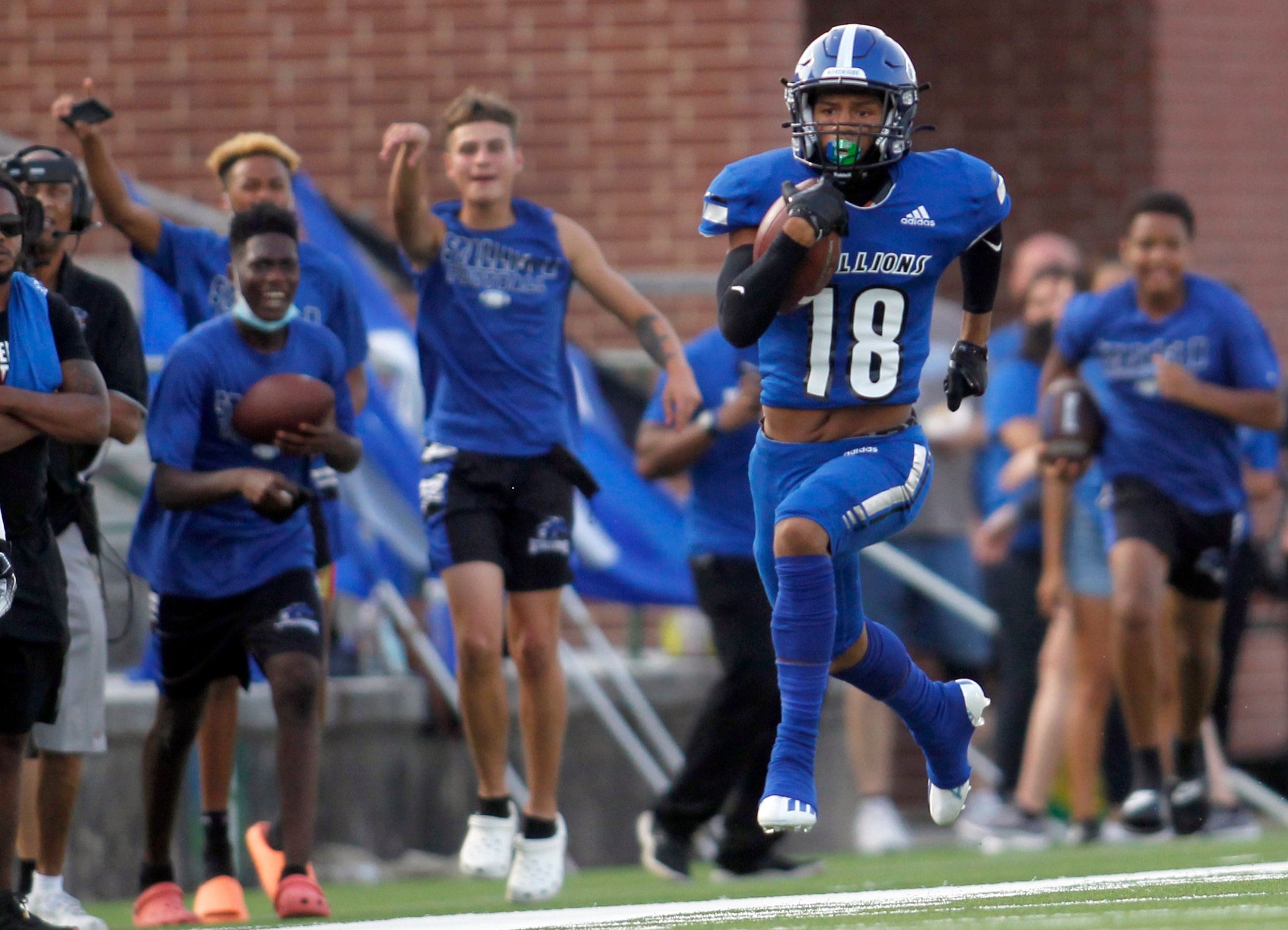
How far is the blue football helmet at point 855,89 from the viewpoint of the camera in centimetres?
598

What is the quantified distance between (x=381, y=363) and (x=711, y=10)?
284 centimetres

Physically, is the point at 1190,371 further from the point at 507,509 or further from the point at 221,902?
the point at 221,902

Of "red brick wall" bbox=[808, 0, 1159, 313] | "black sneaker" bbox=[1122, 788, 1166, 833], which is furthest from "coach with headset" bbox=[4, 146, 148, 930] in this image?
"red brick wall" bbox=[808, 0, 1159, 313]

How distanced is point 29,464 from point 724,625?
10.00 ft

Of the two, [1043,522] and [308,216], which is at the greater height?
[308,216]

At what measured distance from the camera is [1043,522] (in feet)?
33.4

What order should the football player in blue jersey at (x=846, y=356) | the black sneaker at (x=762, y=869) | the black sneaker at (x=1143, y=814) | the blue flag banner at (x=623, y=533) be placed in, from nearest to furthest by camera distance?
1. the football player in blue jersey at (x=846, y=356)
2. the black sneaker at (x=762, y=869)
3. the black sneaker at (x=1143, y=814)
4. the blue flag banner at (x=623, y=533)

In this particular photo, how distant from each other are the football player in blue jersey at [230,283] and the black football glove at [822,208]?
89.9 inches

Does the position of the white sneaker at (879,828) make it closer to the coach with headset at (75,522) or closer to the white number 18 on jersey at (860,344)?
the coach with headset at (75,522)

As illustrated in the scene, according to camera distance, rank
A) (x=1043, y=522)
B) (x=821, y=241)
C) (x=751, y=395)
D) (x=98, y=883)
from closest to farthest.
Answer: (x=821, y=241)
(x=751, y=395)
(x=98, y=883)
(x=1043, y=522)

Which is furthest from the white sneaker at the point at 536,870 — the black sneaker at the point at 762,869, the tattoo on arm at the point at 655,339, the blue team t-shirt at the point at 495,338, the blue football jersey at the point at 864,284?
the blue football jersey at the point at 864,284

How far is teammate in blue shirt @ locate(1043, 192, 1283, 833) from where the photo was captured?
890cm

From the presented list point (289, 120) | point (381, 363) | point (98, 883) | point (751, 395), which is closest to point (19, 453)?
point (751, 395)

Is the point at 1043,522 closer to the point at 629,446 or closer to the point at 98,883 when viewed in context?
the point at 629,446
